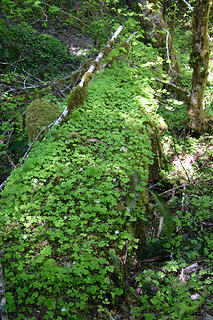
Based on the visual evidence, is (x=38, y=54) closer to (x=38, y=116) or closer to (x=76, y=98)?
(x=38, y=116)

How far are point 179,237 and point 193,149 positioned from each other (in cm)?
369

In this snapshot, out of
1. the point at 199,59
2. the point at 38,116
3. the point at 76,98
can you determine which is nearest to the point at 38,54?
the point at 38,116

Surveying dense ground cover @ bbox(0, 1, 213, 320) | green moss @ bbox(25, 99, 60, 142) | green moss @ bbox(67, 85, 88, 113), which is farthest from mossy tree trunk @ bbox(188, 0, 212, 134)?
green moss @ bbox(25, 99, 60, 142)

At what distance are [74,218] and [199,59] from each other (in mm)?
5428

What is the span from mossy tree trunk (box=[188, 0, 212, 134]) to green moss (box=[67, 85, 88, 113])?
3.14 m

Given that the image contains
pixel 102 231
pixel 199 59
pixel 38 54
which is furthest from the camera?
pixel 38 54

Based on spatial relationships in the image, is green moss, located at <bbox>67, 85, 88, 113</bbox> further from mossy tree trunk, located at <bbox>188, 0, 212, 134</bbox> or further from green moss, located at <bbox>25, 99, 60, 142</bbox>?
mossy tree trunk, located at <bbox>188, 0, 212, 134</bbox>

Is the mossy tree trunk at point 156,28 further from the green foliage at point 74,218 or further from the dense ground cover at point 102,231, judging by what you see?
the green foliage at point 74,218

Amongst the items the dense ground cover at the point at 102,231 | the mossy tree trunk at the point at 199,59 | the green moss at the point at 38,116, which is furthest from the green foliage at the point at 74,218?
the mossy tree trunk at the point at 199,59

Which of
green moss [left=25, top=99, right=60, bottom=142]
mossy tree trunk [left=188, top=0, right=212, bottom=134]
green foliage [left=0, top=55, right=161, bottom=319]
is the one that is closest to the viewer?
green foliage [left=0, top=55, right=161, bottom=319]

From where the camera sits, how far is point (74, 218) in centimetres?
311

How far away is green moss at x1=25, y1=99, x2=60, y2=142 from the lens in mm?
5131

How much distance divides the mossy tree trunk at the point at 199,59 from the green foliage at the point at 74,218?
2.46m

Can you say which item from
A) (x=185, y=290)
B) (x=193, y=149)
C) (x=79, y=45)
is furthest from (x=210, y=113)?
(x=79, y=45)
